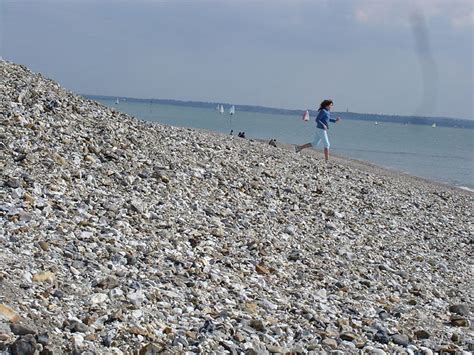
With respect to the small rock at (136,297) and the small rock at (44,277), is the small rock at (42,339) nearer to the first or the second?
the small rock at (44,277)

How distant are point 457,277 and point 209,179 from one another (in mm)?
4461

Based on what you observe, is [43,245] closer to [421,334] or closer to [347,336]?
[347,336]

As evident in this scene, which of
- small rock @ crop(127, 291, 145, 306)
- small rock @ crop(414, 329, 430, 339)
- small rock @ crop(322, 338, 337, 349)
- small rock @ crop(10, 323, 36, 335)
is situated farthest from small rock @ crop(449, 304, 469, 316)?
small rock @ crop(10, 323, 36, 335)

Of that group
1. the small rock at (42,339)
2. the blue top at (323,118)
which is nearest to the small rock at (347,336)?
the small rock at (42,339)

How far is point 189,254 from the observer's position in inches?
328

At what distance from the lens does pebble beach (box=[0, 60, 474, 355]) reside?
615 centimetres

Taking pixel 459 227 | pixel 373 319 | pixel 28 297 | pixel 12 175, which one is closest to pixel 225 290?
pixel 373 319

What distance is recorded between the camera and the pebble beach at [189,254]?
Result: 615cm

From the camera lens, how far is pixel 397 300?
8.82 meters

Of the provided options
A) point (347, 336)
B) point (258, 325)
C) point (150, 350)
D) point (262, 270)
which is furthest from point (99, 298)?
point (262, 270)

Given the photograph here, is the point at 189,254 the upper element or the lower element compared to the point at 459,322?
upper

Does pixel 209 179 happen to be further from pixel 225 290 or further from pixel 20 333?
pixel 20 333

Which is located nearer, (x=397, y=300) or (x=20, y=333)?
(x=20, y=333)

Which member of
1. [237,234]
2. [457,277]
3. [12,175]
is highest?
[12,175]
